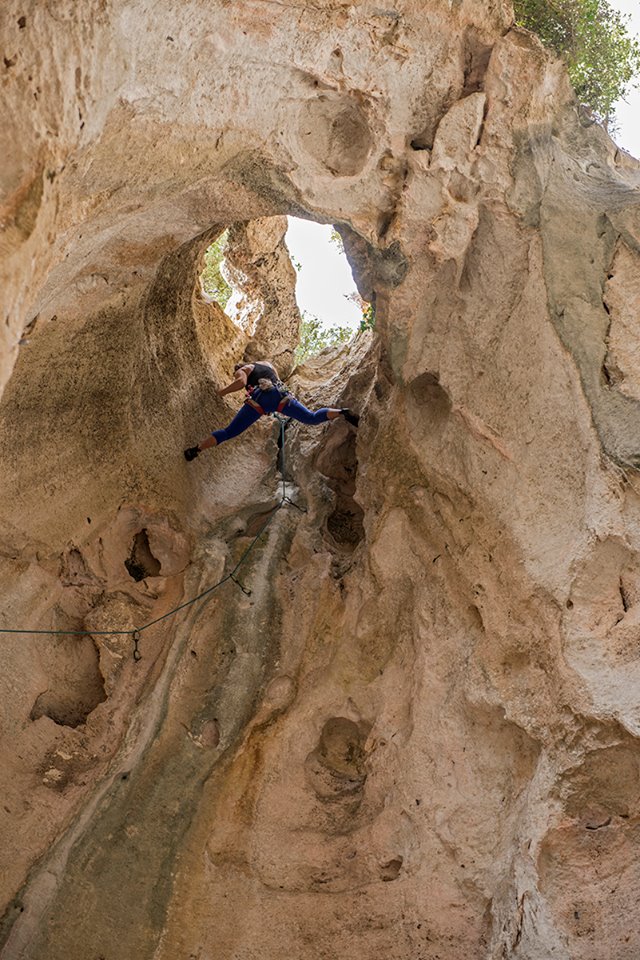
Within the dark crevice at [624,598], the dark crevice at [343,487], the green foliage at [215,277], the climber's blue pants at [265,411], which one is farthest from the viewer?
the green foliage at [215,277]

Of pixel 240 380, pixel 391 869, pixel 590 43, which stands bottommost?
pixel 391 869

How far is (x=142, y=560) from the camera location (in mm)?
7512

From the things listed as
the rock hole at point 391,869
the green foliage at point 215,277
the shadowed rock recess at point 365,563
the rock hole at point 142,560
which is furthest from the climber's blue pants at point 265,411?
the green foliage at point 215,277

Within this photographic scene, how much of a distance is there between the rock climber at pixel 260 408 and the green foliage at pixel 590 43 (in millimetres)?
3322

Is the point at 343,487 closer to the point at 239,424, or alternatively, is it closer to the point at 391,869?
the point at 239,424

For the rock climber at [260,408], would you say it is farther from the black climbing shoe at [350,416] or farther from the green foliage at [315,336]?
the green foliage at [315,336]

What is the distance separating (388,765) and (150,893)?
63.4 inches

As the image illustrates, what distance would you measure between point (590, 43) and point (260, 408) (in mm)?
4189

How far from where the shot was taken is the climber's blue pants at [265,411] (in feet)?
24.1

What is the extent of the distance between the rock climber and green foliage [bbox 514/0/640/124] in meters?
3.32

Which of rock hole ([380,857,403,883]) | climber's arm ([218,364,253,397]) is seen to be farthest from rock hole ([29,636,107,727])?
rock hole ([380,857,403,883])

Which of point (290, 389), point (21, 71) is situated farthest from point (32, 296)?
point (290, 389)

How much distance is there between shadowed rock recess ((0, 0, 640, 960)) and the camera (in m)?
5.21

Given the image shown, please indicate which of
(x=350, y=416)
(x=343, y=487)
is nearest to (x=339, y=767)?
(x=343, y=487)
